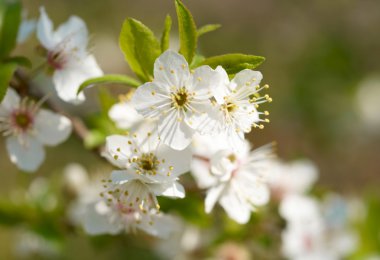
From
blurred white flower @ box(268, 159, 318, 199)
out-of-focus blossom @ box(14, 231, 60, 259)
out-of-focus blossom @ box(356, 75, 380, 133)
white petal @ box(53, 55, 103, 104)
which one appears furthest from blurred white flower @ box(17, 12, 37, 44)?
out-of-focus blossom @ box(356, 75, 380, 133)

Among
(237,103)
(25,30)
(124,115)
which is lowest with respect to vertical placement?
(237,103)

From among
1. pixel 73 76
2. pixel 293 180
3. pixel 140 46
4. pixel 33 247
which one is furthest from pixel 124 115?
pixel 33 247

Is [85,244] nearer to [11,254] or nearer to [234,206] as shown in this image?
[11,254]

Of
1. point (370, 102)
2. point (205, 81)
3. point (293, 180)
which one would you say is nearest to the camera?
point (205, 81)

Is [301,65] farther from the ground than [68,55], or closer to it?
farther from the ground

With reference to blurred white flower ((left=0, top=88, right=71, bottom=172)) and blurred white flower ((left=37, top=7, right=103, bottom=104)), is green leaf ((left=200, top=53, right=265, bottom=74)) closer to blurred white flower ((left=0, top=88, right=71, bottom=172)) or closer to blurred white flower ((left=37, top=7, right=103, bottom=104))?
blurred white flower ((left=37, top=7, right=103, bottom=104))

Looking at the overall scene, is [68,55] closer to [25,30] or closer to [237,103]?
[25,30]
